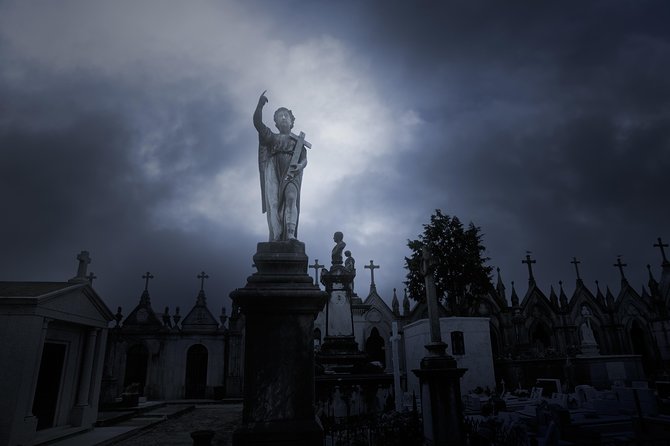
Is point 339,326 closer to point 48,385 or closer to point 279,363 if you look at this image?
point 48,385

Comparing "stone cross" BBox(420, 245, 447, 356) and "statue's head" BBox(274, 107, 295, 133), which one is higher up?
"statue's head" BBox(274, 107, 295, 133)

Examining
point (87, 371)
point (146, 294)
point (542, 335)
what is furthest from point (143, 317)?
point (542, 335)

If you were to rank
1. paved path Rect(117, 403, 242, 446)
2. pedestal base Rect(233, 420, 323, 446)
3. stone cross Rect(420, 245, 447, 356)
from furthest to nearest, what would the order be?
paved path Rect(117, 403, 242, 446), stone cross Rect(420, 245, 447, 356), pedestal base Rect(233, 420, 323, 446)

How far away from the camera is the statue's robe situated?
520 cm

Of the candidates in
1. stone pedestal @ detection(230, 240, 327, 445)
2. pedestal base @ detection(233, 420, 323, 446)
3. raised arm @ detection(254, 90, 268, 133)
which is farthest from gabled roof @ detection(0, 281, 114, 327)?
pedestal base @ detection(233, 420, 323, 446)

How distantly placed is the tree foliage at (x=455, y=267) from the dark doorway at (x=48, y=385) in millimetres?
20818

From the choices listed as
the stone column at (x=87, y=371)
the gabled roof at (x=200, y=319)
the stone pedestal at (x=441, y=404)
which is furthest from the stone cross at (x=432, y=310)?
the gabled roof at (x=200, y=319)

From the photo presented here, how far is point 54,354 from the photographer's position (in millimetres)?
11664

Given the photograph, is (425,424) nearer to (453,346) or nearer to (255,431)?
(255,431)

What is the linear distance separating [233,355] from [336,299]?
46.3 ft

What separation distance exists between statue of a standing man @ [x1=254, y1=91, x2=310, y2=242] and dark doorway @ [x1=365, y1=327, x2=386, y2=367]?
1032 inches

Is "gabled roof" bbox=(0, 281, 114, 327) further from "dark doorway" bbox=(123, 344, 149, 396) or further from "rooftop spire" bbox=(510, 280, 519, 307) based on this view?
"rooftop spire" bbox=(510, 280, 519, 307)

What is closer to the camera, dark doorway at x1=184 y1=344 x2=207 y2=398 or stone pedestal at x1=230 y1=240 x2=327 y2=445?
stone pedestal at x1=230 y1=240 x2=327 y2=445

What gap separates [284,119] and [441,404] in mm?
6021
